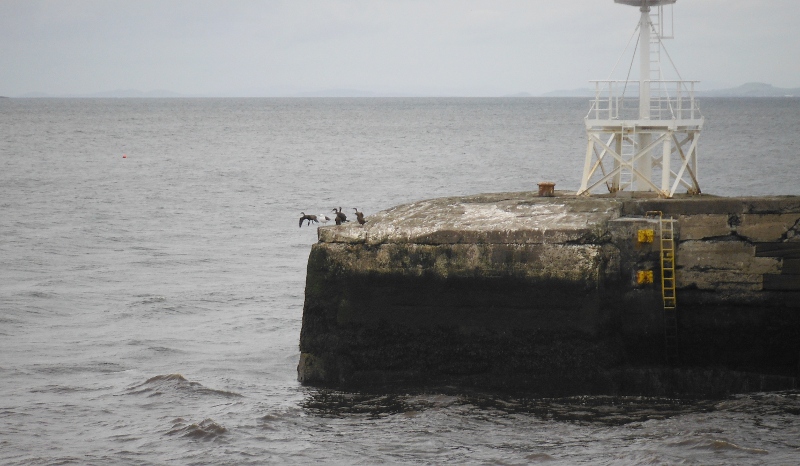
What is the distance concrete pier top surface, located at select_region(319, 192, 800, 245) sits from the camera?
13688 millimetres

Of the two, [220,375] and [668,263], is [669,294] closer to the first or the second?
[668,263]

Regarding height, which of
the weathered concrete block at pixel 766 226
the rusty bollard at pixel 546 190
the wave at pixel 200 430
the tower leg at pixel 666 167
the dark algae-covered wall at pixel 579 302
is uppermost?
the tower leg at pixel 666 167

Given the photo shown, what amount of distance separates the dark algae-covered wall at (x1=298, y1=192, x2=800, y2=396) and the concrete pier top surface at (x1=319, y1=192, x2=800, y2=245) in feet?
0.09

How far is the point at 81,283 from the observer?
22.8 meters

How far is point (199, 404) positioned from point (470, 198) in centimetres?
→ 581

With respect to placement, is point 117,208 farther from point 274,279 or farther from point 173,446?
point 173,446

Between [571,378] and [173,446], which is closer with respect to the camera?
[173,446]

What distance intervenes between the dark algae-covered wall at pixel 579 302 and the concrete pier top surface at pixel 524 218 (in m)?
0.03

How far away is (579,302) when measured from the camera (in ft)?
44.5

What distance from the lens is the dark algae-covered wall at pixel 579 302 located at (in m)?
13.5

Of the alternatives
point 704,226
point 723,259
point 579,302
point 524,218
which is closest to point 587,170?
point 524,218

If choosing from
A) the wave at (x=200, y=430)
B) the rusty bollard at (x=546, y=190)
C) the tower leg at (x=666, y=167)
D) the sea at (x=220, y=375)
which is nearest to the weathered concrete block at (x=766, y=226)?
the sea at (x=220, y=375)

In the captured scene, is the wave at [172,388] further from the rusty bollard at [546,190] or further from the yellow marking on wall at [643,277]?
the yellow marking on wall at [643,277]

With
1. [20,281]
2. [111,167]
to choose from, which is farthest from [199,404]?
[111,167]
